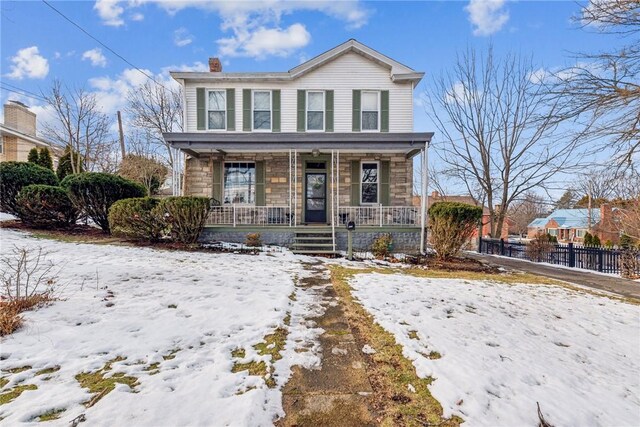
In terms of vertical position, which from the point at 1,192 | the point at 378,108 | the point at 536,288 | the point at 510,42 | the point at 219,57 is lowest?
the point at 536,288

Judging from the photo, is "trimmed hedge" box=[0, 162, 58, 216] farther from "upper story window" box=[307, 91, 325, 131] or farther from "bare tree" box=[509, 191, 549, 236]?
"bare tree" box=[509, 191, 549, 236]

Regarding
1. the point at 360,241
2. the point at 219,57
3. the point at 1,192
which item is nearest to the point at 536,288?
the point at 360,241

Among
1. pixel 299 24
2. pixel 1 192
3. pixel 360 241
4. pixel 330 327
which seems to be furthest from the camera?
pixel 299 24

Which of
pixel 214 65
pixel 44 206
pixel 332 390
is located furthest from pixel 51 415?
pixel 214 65

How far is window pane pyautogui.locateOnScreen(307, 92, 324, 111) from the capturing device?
1231cm

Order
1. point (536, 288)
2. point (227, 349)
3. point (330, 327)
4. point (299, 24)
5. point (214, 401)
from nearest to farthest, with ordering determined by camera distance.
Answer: point (214, 401), point (227, 349), point (330, 327), point (536, 288), point (299, 24)

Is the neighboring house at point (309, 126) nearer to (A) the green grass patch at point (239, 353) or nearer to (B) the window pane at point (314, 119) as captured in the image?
(B) the window pane at point (314, 119)

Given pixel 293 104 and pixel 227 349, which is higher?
pixel 293 104

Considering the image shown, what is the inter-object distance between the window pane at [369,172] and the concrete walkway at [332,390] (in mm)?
9106

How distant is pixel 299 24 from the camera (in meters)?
11.5

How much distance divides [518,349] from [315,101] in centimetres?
1113

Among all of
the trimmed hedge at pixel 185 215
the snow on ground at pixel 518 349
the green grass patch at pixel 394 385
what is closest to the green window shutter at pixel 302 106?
the trimmed hedge at pixel 185 215

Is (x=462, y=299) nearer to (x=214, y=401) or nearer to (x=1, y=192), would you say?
(x=214, y=401)

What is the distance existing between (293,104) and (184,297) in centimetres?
965
